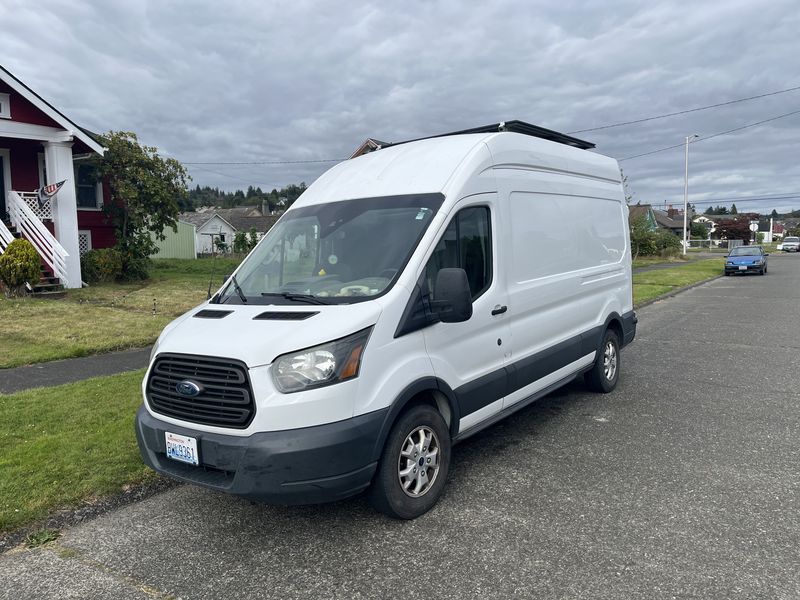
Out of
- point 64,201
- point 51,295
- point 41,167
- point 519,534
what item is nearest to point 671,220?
point 41,167

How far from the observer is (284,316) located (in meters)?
3.53

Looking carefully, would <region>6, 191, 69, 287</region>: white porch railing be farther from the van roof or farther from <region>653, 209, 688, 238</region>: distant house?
<region>653, 209, 688, 238</region>: distant house

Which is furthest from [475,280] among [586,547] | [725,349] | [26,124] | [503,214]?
[26,124]

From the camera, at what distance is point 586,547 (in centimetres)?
338

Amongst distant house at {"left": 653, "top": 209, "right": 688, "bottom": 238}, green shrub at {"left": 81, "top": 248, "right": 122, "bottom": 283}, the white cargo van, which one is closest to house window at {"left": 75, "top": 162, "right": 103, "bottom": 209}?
green shrub at {"left": 81, "top": 248, "right": 122, "bottom": 283}

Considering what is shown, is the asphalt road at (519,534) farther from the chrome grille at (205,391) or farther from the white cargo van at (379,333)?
the chrome grille at (205,391)

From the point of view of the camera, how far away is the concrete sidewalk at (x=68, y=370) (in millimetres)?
6898

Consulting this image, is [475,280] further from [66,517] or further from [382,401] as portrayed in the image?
[66,517]

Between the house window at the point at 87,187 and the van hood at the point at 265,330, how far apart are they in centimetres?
1844

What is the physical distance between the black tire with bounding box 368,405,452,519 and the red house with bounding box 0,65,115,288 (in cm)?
1430

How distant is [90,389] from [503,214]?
4.89 meters

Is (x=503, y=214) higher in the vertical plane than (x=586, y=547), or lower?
higher

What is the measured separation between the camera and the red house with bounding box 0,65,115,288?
15625 millimetres

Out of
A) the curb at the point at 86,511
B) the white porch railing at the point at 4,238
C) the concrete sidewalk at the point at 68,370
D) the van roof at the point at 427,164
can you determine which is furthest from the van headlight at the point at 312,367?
the white porch railing at the point at 4,238
